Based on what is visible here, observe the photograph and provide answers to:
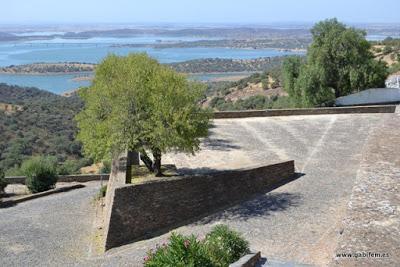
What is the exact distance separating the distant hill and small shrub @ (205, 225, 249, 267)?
30080 millimetres

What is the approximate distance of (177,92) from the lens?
16.1 metres

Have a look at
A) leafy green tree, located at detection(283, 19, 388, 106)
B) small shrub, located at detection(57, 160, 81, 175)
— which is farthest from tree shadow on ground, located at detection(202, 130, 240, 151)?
small shrub, located at detection(57, 160, 81, 175)

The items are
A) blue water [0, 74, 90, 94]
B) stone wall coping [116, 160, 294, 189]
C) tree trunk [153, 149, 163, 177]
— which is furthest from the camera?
blue water [0, 74, 90, 94]

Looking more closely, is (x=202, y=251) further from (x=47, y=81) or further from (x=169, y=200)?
(x=47, y=81)

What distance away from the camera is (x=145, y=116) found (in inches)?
642

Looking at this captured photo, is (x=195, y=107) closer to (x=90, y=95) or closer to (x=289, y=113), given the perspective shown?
(x=90, y=95)

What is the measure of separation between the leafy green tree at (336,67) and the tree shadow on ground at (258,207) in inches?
637

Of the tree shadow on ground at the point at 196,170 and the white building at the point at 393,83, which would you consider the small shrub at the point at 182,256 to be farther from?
the white building at the point at 393,83

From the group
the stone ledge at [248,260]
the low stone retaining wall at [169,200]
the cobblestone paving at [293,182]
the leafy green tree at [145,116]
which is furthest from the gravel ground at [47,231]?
the stone ledge at [248,260]

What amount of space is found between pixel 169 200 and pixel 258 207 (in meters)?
2.49

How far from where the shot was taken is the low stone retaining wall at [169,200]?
46.3 feet

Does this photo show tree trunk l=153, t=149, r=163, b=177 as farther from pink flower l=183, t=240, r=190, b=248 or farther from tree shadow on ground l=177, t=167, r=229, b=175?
pink flower l=183, t=240, r=190, b=248

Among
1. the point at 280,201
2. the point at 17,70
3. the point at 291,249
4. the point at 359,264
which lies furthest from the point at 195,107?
the point at 17,70

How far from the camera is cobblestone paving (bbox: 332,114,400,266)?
7555 mm
